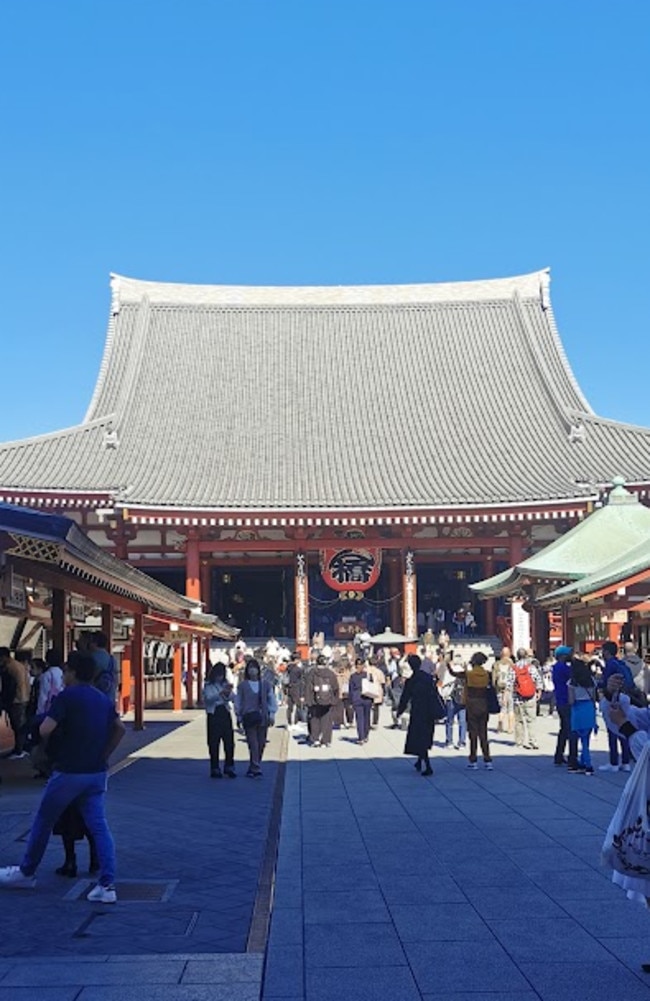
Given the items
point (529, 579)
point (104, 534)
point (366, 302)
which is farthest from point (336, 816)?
point (366, 302)

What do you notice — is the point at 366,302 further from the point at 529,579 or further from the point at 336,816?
the point at 336,816

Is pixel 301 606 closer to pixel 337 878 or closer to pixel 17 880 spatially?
pixel 337 878

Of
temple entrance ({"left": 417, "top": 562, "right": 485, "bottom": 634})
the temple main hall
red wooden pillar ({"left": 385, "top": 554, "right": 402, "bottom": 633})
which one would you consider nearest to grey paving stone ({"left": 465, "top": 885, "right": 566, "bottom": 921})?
the temple main hall

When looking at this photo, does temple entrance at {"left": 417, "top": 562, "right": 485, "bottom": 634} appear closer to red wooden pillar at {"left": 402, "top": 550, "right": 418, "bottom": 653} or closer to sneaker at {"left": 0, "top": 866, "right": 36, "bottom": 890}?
red wooden pillar at {"left": 402, "top": 550, "right": 418, "bottom": 653}

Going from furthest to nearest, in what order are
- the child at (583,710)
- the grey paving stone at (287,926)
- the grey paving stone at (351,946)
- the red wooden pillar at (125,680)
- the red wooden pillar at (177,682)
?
the red wooden pillar at (177,682) → the red wooden pillar at (125,680) → the child at (583,710) → the grey paving stone at (287,926) → the grey paving stone at (351,946)

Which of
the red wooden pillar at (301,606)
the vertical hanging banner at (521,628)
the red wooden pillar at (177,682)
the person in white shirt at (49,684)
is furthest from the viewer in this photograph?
the red wooden pillar at (301,606)

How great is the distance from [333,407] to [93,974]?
1520 inches

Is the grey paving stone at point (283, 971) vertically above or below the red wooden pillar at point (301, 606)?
below

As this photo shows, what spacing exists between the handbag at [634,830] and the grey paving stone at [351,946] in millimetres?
1268

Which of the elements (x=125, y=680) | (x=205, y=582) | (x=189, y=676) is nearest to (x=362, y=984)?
(x=125, y=680)

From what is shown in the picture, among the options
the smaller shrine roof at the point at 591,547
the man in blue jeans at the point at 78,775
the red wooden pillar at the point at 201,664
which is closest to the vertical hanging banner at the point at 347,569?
the red wooden pillar at the point at 201,664

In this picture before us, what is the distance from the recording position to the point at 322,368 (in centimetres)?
4616

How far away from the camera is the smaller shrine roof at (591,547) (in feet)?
83.6

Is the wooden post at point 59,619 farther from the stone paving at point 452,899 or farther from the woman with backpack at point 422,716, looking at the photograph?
the woman with backpack at point 422,716
